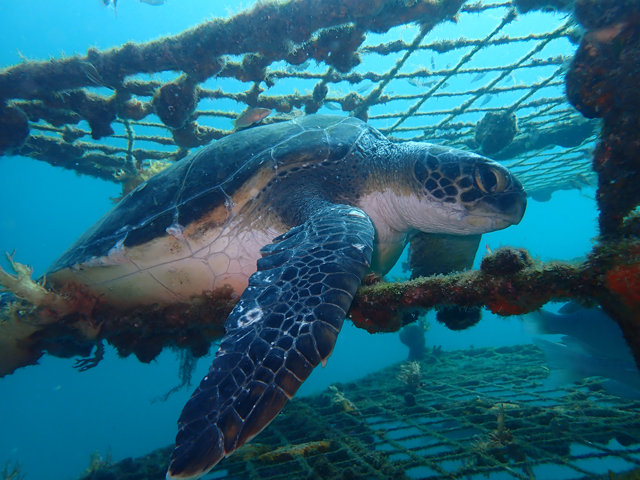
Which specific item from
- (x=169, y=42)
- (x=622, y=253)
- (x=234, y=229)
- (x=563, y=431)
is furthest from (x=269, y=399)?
(x=169, y=42)

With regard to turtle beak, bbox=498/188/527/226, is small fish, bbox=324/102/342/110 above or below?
above

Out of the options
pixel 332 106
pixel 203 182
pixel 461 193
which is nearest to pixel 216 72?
pixel 203 182

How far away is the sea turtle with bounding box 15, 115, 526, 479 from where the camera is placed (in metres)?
2.54

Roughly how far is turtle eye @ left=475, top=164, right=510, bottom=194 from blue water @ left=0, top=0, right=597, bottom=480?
29.6 metres

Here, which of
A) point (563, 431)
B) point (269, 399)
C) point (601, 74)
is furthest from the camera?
point (563, 431)

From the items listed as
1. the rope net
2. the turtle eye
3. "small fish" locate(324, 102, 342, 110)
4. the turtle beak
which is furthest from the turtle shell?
"small fish" locate(324, 102, 342, 110)

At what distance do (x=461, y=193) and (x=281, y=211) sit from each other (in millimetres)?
1930

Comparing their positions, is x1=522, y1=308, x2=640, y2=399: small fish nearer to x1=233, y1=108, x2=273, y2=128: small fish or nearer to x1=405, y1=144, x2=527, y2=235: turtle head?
x1=405, y1=144, x2=527, y2=235: turtle head

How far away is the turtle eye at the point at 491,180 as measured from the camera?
284 cm

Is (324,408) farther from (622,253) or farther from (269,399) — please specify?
(622,253)

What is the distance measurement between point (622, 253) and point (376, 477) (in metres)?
2.53

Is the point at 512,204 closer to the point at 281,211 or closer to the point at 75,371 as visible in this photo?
the point at 281,211

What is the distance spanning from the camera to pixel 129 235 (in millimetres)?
3109

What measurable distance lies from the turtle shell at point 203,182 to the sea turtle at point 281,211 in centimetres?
1
